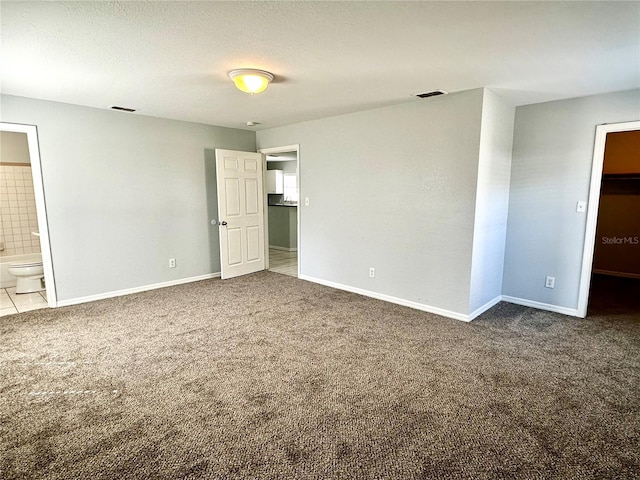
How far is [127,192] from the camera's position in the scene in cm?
431

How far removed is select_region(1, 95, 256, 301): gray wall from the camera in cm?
378

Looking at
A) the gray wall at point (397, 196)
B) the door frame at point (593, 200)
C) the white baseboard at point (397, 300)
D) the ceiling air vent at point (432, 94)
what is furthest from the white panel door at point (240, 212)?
the door frame at point (593, 200)

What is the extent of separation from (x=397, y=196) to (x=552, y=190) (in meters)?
1.66

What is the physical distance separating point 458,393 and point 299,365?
1.15m

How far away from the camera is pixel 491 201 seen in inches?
142

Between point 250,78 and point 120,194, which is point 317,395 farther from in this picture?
point 120,194

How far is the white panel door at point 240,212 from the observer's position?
5020 mm

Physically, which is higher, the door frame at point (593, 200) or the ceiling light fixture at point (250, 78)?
the ceiling light fixture at point (250, 78)

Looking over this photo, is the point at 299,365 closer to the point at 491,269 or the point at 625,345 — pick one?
the point at 491,269

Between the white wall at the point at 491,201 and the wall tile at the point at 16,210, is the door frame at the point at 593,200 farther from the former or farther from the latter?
the wall tile at the point at 16,210

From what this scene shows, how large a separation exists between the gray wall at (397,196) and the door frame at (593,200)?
4.14ft

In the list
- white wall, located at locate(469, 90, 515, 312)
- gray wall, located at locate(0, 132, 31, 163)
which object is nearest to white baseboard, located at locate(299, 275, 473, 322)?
white wall, located at locate(469, 90, 515, 312)

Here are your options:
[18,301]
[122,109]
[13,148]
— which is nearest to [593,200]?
[122,109]

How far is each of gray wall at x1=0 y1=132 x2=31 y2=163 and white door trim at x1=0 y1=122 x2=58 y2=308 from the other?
1839 millimetres
